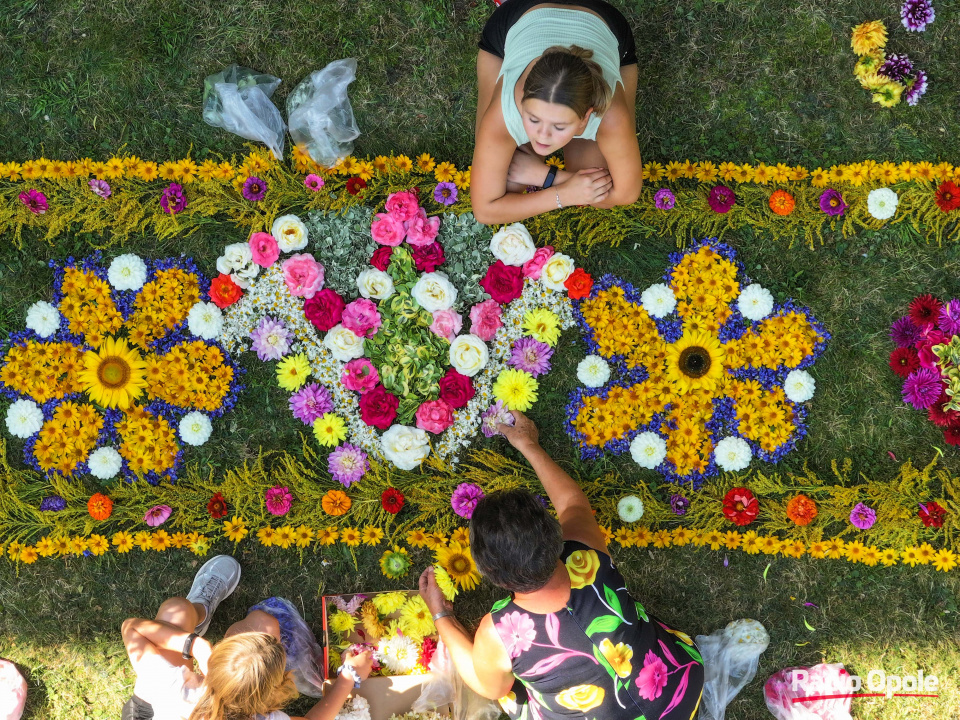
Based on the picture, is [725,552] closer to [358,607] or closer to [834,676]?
[834,676]

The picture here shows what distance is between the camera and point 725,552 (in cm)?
365

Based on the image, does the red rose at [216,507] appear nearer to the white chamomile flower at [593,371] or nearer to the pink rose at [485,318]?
the pink rose at [485,318]

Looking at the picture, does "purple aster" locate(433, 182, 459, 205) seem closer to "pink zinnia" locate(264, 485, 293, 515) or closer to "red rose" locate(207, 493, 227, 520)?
"pink zinnia" locate(264, 485, 293, 515)

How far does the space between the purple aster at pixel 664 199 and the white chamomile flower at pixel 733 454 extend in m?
1.21

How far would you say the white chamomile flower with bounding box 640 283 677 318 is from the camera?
361 cm

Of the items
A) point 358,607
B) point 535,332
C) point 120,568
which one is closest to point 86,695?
point 120,568

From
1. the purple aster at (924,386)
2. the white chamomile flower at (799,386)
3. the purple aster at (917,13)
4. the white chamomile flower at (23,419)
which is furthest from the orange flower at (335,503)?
the purple aster at (917,13)

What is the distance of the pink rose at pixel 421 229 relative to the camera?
11.8ft

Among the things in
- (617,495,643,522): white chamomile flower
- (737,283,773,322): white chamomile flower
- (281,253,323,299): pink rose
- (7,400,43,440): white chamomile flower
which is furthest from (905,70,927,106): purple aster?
(7,400,43,440): white chamomile flower

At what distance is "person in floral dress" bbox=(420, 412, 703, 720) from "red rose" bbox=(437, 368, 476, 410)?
91 cm

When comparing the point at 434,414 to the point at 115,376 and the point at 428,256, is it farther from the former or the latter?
the point at 115,376

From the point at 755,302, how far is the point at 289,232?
2384 millimetres

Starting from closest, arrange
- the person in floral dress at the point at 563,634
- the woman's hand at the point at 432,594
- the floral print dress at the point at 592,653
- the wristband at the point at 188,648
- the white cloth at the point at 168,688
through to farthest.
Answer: the person in floral dress at the point at 563,634 → the floral print dress at the point at 592,653 → the white cloth at the point at 168,688 → the wristband at the point at 188,648 → the woman's hand at the point at 432,594

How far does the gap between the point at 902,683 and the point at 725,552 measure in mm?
1113
